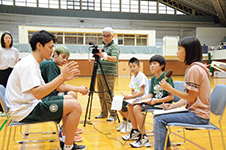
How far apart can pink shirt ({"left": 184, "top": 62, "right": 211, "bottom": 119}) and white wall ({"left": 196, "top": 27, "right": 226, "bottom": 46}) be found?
925 inches

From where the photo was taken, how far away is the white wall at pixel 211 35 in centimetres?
2292

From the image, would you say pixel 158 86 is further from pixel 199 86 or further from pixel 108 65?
pixel 108 65

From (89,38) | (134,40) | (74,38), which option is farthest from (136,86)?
(134,40)

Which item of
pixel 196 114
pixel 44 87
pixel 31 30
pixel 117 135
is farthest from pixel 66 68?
pixel 31 30

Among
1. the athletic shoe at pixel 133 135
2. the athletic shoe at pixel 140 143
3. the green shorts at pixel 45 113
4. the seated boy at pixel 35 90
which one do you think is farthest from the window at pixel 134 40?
the green shorts at pixel 45 113

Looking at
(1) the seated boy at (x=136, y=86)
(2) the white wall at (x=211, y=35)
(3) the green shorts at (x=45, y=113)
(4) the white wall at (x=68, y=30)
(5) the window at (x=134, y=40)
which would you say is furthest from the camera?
(2) the white wall at (x=211, y=35)

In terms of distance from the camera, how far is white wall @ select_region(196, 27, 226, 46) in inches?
902

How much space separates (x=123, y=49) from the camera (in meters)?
19.0

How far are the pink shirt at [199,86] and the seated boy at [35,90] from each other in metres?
1.09

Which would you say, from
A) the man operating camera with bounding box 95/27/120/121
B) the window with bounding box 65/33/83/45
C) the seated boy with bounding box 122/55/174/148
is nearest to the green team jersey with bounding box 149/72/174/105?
the seated boy with bounding box 122/55/174/148

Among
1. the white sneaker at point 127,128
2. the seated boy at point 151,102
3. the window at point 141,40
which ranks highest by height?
the window at point 141,40

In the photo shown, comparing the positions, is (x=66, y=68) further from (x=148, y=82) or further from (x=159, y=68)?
(x=148, y=82)

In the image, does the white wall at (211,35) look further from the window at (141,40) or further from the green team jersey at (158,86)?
the green team jersey at (158,86)

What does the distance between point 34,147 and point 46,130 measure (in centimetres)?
80
